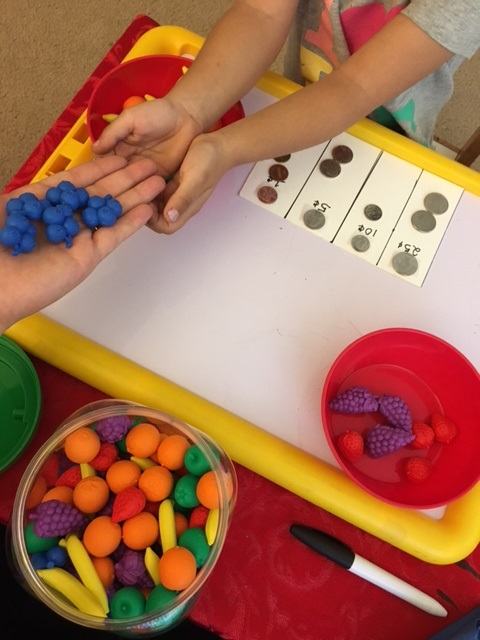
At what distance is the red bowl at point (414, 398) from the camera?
0.49 meters

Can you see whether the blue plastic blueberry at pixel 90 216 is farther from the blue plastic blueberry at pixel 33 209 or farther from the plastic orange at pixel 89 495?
the plastic orange at pixel 89 495

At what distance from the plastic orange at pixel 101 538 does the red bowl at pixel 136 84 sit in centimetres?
37

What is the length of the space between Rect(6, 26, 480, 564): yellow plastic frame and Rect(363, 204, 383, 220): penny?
0.26 meters

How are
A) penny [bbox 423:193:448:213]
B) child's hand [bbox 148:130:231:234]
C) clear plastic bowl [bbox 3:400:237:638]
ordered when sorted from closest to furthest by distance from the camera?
clear plastic bowl [bbox 3:400:237:638] → child's hand [bbox 148:130:231:234] → penny [bbox 423:193:448:213]

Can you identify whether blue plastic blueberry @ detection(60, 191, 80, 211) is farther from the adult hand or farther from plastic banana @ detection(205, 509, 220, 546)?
plastic banana @ detection(205, 509, 220, 546)

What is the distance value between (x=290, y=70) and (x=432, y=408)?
22.5 inches

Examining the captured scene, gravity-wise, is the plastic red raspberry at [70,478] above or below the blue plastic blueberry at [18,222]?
below

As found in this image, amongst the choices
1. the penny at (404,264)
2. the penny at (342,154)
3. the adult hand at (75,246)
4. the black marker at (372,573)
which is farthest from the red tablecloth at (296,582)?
the penny at (342,154)

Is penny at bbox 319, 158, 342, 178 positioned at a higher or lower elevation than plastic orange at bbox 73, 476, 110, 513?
higher

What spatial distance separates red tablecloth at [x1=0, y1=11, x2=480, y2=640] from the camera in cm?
48

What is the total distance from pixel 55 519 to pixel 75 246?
224mm

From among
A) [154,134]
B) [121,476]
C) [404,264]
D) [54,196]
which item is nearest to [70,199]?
[54,196]

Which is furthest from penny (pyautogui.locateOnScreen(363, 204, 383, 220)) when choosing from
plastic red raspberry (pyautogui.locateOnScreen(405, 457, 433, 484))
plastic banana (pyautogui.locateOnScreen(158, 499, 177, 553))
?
plastic banana (pyautogui.locateOnScreen(158, 499, 177, 553))

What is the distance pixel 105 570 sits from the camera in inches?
16.9
